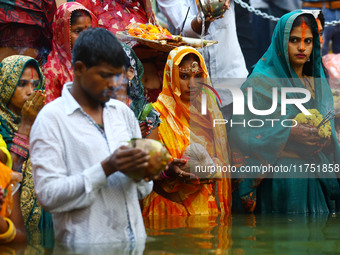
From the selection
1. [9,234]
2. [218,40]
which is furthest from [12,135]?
[218,40]

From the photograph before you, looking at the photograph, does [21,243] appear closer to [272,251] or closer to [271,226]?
[272,251]

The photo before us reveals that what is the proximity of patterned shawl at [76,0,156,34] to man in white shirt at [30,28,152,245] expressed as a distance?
10.6 feet

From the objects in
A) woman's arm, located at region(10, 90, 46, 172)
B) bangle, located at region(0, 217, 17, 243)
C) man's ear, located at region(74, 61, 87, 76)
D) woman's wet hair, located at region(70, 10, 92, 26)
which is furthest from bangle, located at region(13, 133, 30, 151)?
man's ear, located at region(74, 61, 87, 76)

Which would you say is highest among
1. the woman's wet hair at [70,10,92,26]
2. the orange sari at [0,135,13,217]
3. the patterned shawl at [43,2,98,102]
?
the woman's wet hair at [70,10,92,26]

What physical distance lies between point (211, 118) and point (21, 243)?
Result: 2.79 meters

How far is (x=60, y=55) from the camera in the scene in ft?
20.2

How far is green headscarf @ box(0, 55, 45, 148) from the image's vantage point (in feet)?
17.0

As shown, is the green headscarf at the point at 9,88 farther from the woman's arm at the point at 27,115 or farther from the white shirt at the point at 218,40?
the white shirt at the point at 218,40

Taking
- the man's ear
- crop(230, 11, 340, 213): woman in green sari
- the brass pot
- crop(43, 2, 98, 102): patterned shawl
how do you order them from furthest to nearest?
the brass pot, crop(230, 11, 340, 213): woman in green sari, crop(43, 2, 98, 102): patterned shawl, the man's ear

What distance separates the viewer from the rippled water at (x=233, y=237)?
4.09 meters

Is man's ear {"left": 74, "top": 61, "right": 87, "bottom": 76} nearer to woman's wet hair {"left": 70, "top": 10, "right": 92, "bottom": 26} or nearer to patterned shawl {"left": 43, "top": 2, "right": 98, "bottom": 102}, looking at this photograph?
patterned shawl {"left": 43, "top": 2, "right": 98, "bottom": 102}

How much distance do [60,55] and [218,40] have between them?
225cm

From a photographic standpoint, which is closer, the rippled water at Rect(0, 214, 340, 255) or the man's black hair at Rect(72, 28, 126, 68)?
the man's black hair at Rect(72, 28, 126, 68)

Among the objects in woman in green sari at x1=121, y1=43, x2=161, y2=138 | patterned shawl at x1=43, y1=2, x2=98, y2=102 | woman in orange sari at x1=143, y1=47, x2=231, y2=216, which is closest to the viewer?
woman in green sari at x1=121, y1=43, x2=161, y2=138
